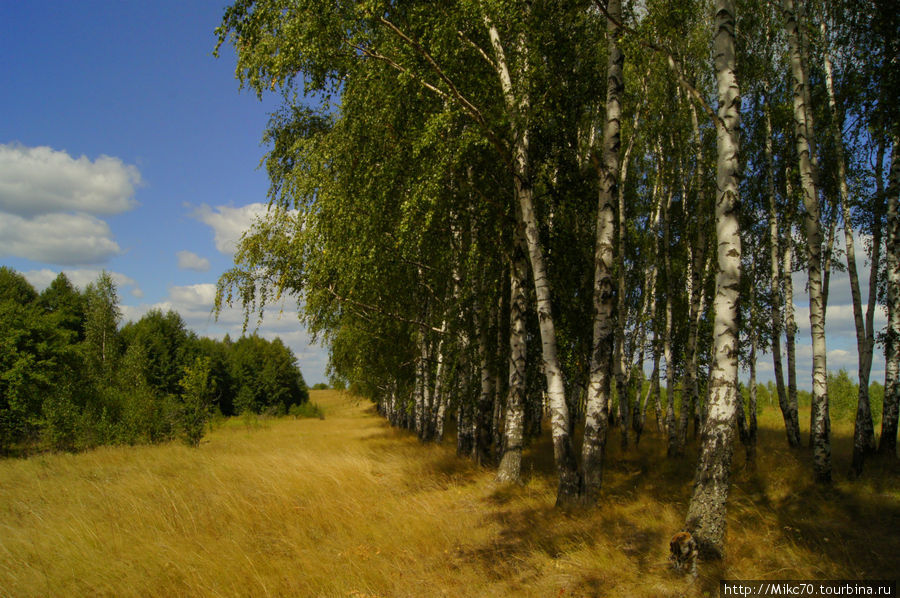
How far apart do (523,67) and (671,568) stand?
7392mm

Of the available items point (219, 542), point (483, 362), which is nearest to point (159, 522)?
point (219, 542)

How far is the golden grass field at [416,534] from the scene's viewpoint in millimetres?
4906

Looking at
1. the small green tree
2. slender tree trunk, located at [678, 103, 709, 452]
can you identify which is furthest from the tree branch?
the small green tree

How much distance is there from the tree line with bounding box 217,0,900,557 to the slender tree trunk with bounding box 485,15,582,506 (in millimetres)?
33

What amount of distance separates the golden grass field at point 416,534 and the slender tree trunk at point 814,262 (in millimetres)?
634

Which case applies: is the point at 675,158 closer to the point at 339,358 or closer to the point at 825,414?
the point at 825,414

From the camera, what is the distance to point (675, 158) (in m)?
14.5

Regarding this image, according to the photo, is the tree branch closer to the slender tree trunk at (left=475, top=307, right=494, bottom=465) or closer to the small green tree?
the slender tree trunk at (left=475, top=307, right=494, bottom=465)

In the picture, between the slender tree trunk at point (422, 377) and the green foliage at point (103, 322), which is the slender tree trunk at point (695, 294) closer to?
the slender tree trunk at point (422, 377)

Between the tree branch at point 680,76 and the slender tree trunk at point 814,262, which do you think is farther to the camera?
the slender tree trunk at point 814,262

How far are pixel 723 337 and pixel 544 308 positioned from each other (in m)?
2.76

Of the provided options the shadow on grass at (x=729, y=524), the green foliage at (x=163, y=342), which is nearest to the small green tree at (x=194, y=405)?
the shadow on grass at (x=729, y=524)

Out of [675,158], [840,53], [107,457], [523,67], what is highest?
[840,53]

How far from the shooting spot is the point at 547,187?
9031 mm
